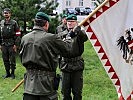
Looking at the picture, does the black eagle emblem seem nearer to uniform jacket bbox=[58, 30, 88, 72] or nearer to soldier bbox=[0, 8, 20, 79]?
uniform jacket bbox=[58, 30, 88, 72]

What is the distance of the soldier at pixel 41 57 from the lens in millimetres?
5105

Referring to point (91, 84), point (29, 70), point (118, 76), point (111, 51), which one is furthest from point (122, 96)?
point (91, 84)

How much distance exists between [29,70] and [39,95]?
37 centimetres

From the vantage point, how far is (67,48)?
17.3ft

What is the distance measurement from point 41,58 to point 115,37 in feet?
3.41

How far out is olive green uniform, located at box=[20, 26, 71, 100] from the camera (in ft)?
16.7

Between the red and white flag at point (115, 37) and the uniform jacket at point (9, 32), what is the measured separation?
5.04 m

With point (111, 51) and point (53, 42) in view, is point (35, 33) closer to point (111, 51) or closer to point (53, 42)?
point (53, 42)

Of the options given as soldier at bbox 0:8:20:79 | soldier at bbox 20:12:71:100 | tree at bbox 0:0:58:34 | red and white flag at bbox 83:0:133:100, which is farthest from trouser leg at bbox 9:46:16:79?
red and white flag at bbox 83:0:133:100

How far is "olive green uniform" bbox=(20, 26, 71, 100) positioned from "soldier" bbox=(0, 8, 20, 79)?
192 inches

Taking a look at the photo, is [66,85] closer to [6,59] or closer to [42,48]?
[42,48]

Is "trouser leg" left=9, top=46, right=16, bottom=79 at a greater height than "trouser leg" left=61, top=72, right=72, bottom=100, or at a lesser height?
lesser

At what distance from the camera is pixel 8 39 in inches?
403

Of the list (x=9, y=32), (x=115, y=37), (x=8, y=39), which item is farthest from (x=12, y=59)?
(x=115, y=37)
